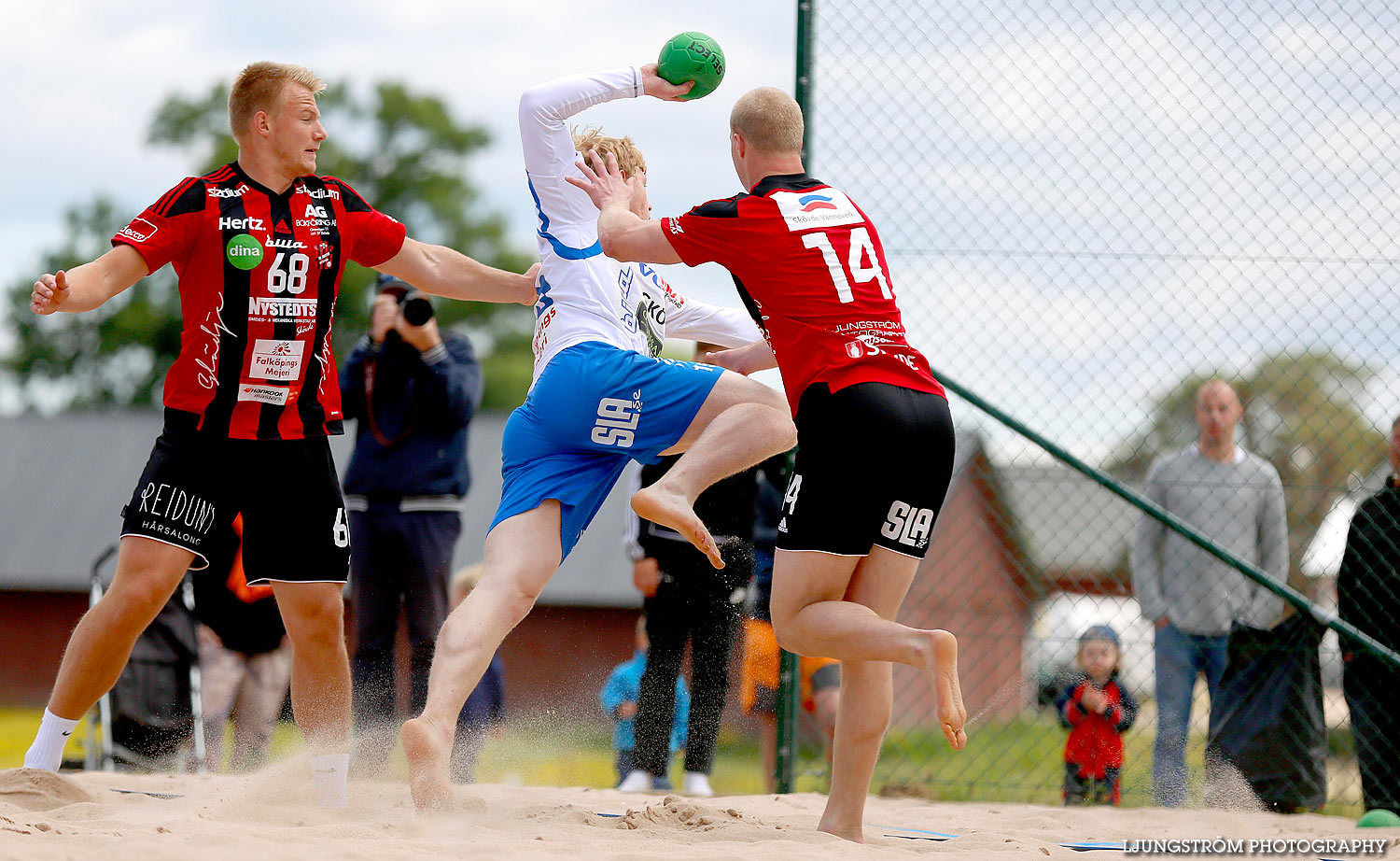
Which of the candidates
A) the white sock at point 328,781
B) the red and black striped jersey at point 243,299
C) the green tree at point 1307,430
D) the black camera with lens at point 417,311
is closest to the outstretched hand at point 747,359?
the red and black striped jersey at point 243,299

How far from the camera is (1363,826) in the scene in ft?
14.7

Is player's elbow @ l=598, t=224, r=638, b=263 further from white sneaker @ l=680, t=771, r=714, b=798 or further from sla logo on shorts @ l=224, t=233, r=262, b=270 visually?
white sneaker @ l=680, t=771, r=714, b=798

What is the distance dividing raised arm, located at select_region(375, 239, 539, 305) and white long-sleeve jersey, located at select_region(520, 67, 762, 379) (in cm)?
16

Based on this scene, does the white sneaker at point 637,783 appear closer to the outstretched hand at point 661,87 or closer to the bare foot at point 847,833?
the bare foot at point 847,833

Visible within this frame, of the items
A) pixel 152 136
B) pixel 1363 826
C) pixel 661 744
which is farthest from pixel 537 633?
pixel 152 136

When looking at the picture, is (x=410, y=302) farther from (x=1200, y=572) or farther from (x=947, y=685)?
(x=1200, y=572)

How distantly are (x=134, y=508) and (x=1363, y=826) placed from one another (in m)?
4.24

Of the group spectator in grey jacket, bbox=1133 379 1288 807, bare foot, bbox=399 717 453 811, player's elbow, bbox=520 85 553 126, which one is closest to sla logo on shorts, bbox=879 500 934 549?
bare foot, bbox=399 717 453 811

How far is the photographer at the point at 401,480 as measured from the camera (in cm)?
516

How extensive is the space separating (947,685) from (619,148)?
1.90m

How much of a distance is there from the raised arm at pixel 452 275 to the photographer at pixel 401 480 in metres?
1.32

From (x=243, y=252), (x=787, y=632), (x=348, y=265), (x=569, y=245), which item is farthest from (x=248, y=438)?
(x=348, y=265)

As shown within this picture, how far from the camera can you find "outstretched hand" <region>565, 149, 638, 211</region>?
3441 mm

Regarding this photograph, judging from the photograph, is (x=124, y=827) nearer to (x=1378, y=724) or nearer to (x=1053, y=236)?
(x=1053, y=236)
